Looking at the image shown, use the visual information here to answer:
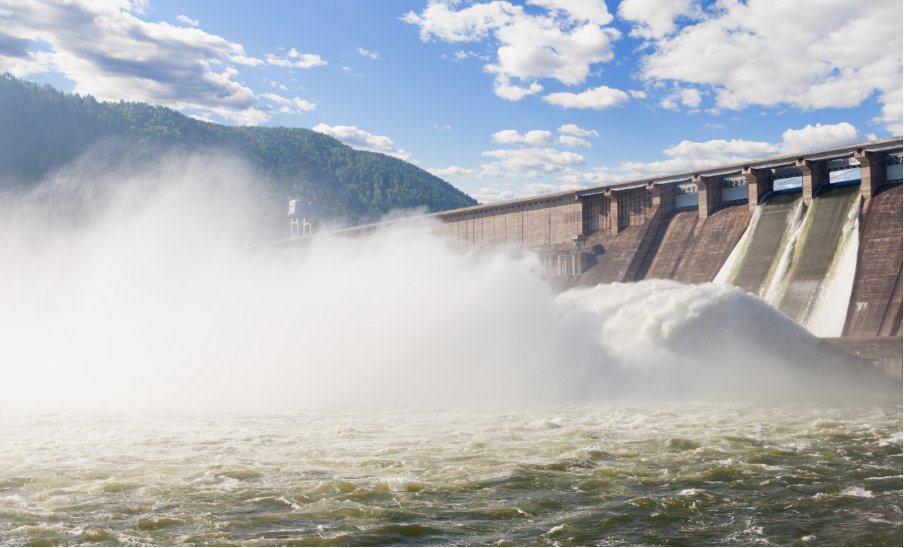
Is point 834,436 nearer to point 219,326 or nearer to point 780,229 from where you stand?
point 780,229

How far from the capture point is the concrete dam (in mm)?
22797

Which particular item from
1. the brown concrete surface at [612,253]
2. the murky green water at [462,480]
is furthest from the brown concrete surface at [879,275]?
the brown concrete surface at [612,253]

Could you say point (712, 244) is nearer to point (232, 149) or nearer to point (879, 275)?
point (879, 275)

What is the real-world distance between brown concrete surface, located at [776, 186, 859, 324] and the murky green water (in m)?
10.8

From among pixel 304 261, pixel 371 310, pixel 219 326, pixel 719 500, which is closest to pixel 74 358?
pixel 219 326

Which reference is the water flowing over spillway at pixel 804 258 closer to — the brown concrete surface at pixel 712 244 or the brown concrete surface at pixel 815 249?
the brown concrete surface at pixel 815 249

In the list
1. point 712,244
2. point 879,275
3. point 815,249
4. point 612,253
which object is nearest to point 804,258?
point 815,249

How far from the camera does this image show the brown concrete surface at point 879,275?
21438mm

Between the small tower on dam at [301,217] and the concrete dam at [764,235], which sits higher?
the small tower on dam at [301,217]

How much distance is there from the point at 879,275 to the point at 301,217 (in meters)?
66.1

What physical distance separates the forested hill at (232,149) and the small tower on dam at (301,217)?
46.0 metres

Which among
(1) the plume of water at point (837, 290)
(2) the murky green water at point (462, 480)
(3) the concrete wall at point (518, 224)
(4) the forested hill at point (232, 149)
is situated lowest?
(2) the murky green water at point (462, 480)

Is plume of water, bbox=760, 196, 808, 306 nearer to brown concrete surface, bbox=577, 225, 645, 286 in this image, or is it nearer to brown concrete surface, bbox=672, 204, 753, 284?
brown concrete surface, bbox=672, 204, 753, 284

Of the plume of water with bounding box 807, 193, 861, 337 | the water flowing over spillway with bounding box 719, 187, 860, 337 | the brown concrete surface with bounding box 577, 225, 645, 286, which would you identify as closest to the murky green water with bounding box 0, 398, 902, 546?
the plume of water with bounding box 807, 193, 861, 337
